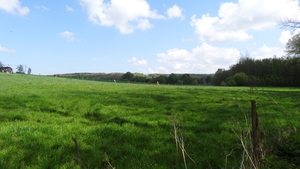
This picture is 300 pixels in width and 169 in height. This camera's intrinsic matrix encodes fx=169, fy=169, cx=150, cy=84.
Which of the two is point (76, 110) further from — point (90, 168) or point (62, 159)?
point (90, 168)

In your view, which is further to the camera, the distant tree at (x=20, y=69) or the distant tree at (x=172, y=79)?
the distant tree at (x=20, y=69)

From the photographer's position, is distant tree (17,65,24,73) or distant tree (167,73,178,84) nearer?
distant tree (167,73,178,84)

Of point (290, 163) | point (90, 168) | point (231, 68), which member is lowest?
point (90, 168)

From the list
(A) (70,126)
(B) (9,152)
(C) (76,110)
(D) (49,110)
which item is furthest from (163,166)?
(D) (49,110)

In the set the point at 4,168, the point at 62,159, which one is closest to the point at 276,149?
the point at 62,159

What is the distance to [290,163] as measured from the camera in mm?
2982

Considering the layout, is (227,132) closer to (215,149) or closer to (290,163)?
(215,149)

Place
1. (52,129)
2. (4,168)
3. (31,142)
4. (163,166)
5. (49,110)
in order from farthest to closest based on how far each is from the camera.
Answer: (49,110) < (52,129) < (31,142) < (163,166) < (4,168)

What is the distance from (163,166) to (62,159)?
2.42 meters

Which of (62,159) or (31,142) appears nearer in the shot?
(62,159)

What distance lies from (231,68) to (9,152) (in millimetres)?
114149

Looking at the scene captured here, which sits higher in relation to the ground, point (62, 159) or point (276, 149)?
point (276, 149)

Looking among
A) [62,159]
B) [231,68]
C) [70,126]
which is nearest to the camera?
[62,159]

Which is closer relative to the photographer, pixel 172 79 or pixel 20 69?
pixel 172 79
